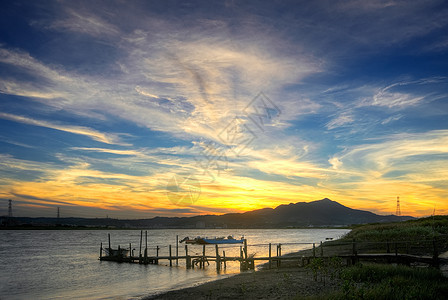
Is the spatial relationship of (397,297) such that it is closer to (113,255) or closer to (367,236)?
(367,236)

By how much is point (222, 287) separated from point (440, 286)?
11836 millimetres

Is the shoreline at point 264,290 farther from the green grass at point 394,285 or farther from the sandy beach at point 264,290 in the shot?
the green grass at point 394,285

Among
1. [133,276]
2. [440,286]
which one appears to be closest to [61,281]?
[133,276]

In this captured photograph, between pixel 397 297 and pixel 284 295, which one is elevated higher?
pixel 397 297

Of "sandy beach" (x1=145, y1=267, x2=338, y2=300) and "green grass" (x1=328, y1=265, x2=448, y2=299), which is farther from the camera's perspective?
"sandy beach" (x1=145, y1=267, x2=338, y2=300)

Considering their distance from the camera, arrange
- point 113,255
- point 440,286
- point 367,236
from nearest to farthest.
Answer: point 440,286 → point 367,236 → point 113,255

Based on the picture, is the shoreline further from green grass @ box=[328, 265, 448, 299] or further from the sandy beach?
green grass @ box=[328, 265, 448, 299]

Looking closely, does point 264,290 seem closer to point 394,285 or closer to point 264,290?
point 264,290

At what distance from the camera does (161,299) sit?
62.4 ft

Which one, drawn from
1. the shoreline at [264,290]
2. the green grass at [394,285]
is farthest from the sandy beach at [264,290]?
the green grass at [394,285]

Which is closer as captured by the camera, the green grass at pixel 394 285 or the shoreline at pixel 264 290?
the green grass at pixel 394 285

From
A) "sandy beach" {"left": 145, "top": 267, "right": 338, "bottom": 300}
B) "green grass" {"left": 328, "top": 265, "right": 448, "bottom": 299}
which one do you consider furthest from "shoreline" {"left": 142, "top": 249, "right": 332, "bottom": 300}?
"green grass" {"left": 328, "top": 265, "right": 448, "bottom": 299}

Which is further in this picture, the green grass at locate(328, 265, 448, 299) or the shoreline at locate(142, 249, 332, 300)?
the shoreline at locate(142, 249, 332, 300)

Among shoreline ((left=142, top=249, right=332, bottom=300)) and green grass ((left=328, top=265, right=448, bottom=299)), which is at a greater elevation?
green grass ((left=328, top=265, right=448, bottom=299))
